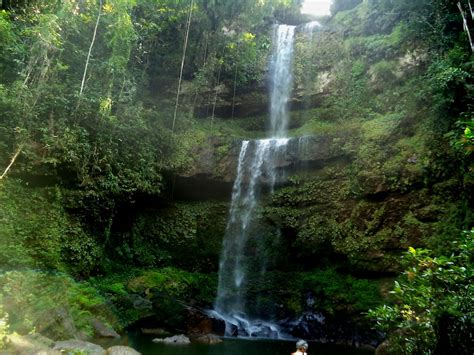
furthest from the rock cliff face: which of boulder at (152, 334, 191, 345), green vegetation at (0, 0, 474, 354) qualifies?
boulder at (152, 334, 191, 345)

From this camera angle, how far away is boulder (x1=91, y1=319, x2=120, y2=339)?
1020 centimetres

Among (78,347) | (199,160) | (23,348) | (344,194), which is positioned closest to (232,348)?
(78,347)

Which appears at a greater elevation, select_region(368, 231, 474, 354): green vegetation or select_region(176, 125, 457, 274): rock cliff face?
select_region(176, 125, 457, 274): rock cliff face

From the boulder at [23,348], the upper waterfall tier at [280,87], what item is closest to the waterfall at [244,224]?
the upper waterfall tier at [280,87]

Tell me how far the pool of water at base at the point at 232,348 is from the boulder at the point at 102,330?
38 centimetres

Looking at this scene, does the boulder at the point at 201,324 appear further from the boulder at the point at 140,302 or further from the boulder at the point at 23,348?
the boulder at the point at 23,348

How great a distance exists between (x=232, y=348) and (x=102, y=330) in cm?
364

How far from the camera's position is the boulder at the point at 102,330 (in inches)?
402

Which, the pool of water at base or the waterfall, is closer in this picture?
the pool of water at base

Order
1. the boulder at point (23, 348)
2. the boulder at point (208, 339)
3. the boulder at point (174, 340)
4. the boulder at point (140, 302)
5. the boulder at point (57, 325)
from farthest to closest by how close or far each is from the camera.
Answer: the boulder at point (140, 302)
the boulder at point (208, 339)
the boulder at point (174, 340)
the boulder at point (57, 325)
the boulder at point (23, 348)

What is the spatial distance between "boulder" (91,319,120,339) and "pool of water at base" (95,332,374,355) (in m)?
0.38

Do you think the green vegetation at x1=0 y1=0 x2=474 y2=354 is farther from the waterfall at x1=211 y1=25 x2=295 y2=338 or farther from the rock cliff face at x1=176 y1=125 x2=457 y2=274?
the waterfall at x1=211 y1=25 x2=295 y2=338

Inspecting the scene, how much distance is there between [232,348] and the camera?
10250mm

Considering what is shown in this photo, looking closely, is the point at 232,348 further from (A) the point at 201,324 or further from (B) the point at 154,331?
(B) the point at 154,331
